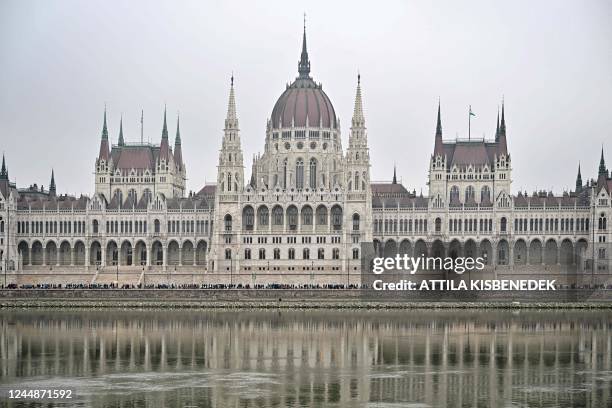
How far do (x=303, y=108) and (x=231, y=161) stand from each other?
1456 cm

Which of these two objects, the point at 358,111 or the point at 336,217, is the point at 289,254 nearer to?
the point at 336,217

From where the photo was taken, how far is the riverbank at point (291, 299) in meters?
124

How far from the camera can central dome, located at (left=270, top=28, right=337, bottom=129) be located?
16212 centimetres

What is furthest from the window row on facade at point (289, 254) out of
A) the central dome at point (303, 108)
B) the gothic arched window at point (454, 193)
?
the central dome at point (303, 108)

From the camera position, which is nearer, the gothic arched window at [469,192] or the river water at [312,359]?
the river water at [312,359]

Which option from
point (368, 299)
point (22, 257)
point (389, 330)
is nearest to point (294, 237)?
point (368, 299)

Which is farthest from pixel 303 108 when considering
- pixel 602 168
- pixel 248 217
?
pixel 602 168

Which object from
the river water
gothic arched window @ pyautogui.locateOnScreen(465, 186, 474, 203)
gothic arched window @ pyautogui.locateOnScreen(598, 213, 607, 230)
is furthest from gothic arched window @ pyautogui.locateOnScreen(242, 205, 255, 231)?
gothic arched window @ pyautogui.locateOnScreen(598, 213, 607, 230)

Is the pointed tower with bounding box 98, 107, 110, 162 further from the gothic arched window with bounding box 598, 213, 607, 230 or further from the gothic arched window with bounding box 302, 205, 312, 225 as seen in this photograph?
the gothic arched window with bounding box 598, 213, 607, 230

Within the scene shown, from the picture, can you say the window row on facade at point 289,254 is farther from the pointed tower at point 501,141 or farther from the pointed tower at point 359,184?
the pointed tower at point 501,141

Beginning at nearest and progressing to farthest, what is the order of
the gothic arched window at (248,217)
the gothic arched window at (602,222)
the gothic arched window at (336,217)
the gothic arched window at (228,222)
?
1. the gothic arched window at (602,222)
2. the gothic arched window at (336,217)
3. the gothic arched window at (228,222)
4. the gothic arched window at (248,217)

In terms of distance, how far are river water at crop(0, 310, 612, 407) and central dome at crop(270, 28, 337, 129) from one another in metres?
49.8

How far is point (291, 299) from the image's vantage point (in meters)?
130

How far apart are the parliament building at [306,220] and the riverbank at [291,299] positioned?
13.6 m
